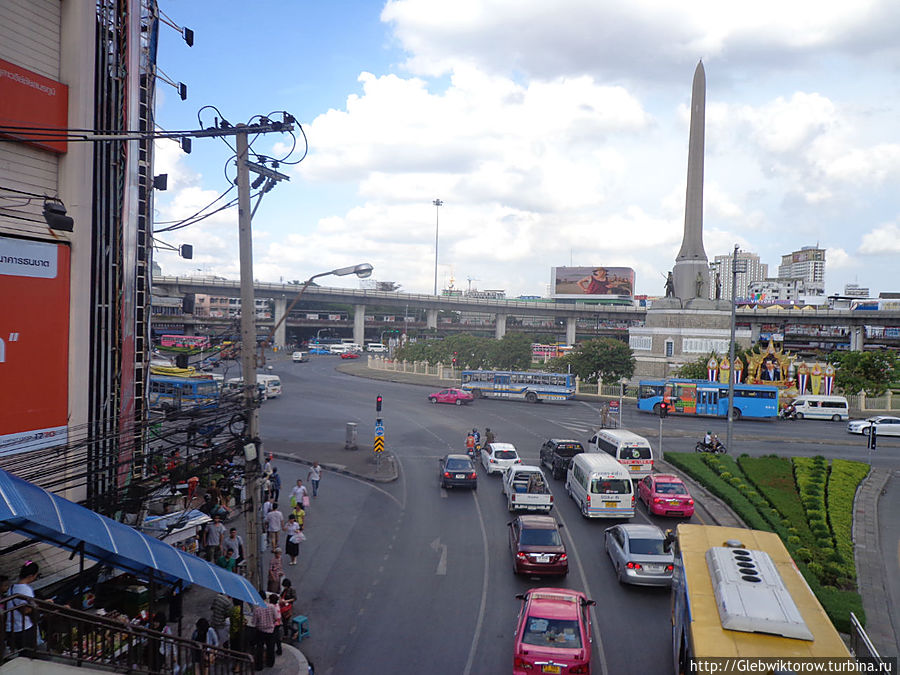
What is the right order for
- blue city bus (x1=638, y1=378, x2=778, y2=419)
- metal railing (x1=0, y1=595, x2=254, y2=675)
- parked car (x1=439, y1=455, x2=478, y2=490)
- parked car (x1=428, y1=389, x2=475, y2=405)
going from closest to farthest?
1. metal railing (x1=0, y1=595, x2=254, y2=675)
2. parked car (x1=439, y1=455, x2=478, y2=490)
3. blue city bus (x1=638, y1=378, x2=778, y2=419)
4. parked car (x1=428, y1=389, x2=475, y2=405)

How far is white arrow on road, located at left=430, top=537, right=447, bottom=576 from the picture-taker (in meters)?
→ 15.1

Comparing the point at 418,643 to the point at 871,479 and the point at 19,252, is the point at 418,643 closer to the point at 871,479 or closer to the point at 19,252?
the point at 19,252

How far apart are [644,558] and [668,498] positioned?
5.97 meters

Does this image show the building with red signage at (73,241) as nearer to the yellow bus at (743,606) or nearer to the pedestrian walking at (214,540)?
the pedestrian walking at (214,540)

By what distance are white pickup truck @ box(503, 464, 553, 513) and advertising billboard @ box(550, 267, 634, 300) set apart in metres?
98.2

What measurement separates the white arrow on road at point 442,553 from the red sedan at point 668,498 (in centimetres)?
683

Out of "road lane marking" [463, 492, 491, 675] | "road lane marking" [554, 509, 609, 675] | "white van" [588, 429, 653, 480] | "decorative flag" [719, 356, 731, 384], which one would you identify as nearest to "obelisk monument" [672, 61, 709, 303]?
"decorative flag" [719, 356, 731, 384]

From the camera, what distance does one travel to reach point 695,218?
2281 inches

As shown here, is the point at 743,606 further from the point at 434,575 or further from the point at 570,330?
the point at 570,330

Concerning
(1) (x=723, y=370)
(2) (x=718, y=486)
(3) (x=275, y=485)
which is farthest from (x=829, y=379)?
(3) (x=275, y=485)

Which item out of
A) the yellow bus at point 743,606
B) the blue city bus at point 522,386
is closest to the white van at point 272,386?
the blue city bus at point 522,386

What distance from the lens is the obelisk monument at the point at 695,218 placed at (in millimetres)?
57312

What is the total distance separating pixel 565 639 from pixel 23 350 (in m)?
10.7

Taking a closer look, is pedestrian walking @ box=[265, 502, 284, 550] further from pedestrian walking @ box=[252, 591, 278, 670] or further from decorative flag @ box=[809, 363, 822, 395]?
decorative flag @ box=[809, 363, 822, 395]
